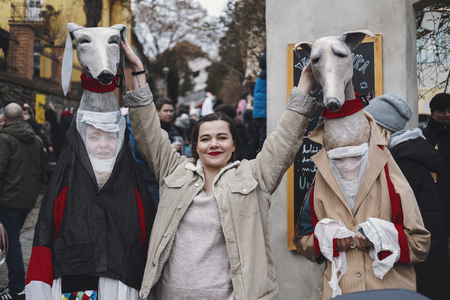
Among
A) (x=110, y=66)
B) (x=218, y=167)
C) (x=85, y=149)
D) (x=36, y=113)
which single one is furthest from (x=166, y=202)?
(x=36, y=113)

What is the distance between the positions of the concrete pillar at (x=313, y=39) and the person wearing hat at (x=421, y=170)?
3.13 ft

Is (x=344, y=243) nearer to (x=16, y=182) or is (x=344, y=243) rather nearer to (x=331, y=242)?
(x=331, y=242)

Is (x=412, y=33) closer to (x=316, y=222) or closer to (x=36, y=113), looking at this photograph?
(x=316, y=222)

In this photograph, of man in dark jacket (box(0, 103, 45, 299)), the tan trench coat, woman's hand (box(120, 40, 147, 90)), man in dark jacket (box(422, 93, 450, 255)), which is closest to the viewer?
the tan trench coat

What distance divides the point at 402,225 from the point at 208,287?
109cm

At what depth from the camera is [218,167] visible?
2678 millimetres

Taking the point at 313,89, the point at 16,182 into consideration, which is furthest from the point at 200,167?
the point at 16,182

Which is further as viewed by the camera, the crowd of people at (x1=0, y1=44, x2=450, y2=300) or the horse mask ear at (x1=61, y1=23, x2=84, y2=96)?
the horse mask ear at (x1=61, y1=23, x2=84, y2=96)

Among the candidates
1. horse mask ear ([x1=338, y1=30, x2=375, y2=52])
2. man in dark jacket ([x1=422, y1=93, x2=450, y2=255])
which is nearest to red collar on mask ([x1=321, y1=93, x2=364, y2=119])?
horse mask ear ([x1=338, y1=30, x2=375, y2=52])

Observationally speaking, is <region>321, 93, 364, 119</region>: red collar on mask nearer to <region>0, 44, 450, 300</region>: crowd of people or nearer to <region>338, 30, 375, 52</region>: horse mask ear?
<region>0, 44, 450, 300</region>: crowd of people

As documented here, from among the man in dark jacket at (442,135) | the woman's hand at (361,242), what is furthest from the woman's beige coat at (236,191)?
the man in dark jacket at (442,135)

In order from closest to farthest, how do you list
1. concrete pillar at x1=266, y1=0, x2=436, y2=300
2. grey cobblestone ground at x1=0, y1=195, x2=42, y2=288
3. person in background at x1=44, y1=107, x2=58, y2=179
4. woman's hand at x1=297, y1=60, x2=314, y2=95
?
woman's hand at x1=297, y1=60, x2=314, y2=95 → concrete pillar at x1=266, y1=0, x2=436, y2=300 → grey cobblestone ground at x1=0, y1=195, x2=42, y2=288 → person in background at x1=44, y1=107, x2=58, y2=179

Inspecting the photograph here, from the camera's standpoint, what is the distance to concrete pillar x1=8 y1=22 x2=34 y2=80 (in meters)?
12.3

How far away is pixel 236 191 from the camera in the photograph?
2479 mm
